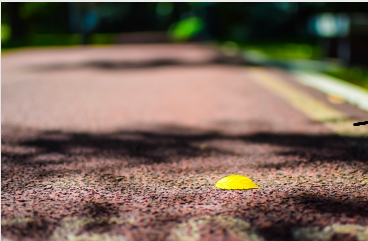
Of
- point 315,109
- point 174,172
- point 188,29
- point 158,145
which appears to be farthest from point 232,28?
point 174,172

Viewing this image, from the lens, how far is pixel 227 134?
4137mm

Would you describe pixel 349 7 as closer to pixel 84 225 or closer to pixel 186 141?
pixel 186 141

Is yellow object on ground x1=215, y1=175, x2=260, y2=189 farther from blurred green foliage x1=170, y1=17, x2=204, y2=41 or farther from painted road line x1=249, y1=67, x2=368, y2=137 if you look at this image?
blurred green foliage x1=170, y1=17, x2=204, y2=41

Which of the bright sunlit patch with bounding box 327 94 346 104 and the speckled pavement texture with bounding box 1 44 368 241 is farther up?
the speckled pavement texture with bounding box 1 44 368 241

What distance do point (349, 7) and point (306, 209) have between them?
21.9 meters

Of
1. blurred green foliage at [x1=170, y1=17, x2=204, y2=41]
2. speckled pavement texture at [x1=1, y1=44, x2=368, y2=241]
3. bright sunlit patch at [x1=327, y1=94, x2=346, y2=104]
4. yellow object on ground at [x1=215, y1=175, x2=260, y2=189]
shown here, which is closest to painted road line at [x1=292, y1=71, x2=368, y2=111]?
bright sunlit patch at [x1=327, y1=94, x2=346, y2=104]

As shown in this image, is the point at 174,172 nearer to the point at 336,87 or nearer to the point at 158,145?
the point at 158,145

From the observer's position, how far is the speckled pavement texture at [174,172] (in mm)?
2014

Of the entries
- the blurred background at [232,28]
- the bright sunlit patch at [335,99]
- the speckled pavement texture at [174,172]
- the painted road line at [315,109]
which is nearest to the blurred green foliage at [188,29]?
the blurred background at [232,28]

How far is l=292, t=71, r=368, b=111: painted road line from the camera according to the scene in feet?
18.6

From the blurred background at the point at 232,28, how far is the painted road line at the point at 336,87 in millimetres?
470

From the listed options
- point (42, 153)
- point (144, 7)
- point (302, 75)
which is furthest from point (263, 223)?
point (144, 7)

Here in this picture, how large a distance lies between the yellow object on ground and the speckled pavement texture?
67 mm

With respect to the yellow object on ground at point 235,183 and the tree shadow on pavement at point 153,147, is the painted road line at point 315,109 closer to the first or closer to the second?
the tree shadow on pavement at point 153,147
